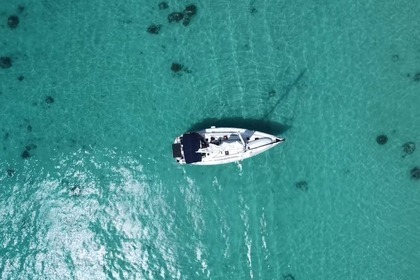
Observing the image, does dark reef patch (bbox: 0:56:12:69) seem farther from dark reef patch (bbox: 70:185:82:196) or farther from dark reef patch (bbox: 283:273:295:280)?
dark reef patch (bbox: 283:273:295:280)

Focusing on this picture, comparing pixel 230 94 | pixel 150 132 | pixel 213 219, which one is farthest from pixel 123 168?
pixel 230 94

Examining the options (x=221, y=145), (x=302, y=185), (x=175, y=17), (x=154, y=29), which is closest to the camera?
(x=221, y=145)

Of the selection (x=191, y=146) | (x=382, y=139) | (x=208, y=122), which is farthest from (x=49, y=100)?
(x=382, y=139)

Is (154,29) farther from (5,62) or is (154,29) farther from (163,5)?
(5,62)

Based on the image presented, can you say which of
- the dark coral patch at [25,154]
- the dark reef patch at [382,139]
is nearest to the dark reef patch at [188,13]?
the dark coral patch at [25,154]

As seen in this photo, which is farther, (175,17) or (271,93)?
(175,17)

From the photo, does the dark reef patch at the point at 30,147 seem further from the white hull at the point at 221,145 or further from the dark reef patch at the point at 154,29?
the dark reef patch at the point at 154,29

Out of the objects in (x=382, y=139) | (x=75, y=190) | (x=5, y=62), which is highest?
(x=5, y=62)
